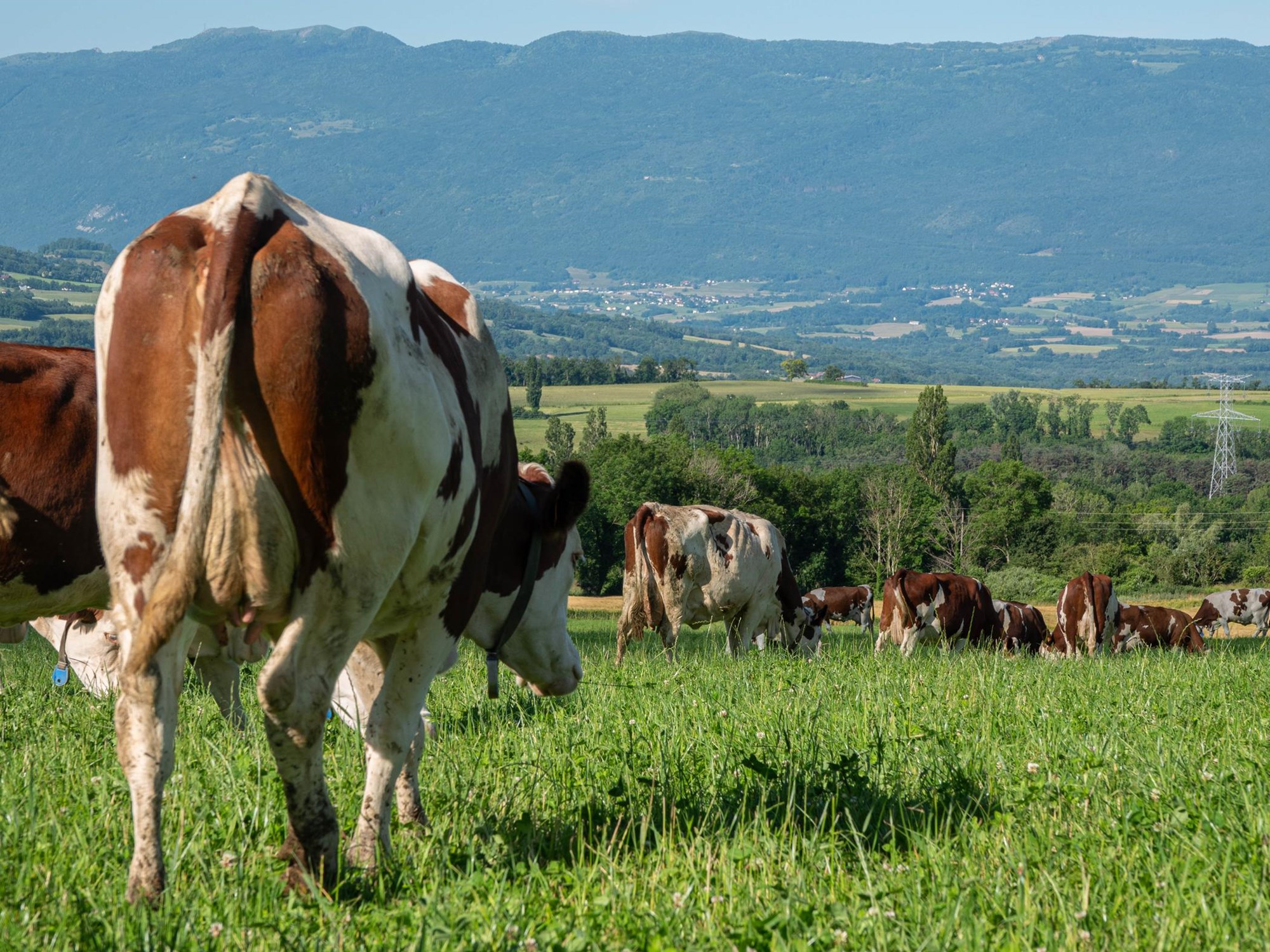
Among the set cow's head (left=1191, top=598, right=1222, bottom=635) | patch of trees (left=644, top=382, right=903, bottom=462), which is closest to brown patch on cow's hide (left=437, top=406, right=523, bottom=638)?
cow's head (left=1191, top=598, right=1222, bottom=635)

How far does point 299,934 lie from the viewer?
11.1 ft

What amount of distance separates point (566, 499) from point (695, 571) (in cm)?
1176

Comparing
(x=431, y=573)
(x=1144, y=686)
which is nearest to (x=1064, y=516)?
(x=1144, y=686)

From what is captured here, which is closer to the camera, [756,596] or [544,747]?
[544,747]

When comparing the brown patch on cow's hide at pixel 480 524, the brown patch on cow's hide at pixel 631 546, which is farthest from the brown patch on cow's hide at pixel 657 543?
the brown patch on cow's hide at pixel 480 524

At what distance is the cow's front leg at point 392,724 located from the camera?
434cm

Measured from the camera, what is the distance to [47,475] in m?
6.62

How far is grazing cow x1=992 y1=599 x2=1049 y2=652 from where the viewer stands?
22406mm

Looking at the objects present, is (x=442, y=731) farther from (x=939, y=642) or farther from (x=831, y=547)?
(x=831, y=547)

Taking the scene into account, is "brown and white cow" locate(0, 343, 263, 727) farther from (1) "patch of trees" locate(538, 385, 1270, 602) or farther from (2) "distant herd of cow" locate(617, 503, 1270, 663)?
(1) "patch of trees" locate(538, 385, 1270, 602)

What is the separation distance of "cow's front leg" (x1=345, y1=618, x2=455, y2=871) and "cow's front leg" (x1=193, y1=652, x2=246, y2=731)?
138 inches

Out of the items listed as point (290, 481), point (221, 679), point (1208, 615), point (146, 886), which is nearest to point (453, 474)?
point (290, 481)

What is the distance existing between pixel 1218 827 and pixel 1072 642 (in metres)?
18.7

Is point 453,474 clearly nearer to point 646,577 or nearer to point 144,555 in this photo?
point 144,555
